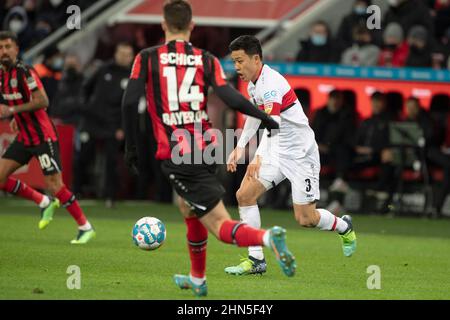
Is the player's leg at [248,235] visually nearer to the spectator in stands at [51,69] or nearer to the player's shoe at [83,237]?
the player's shoe at [83,237]

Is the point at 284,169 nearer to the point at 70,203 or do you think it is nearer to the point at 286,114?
the point at 286,114

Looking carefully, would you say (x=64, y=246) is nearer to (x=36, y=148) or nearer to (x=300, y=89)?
(x=36, y=148)

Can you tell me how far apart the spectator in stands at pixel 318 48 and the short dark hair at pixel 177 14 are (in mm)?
10970

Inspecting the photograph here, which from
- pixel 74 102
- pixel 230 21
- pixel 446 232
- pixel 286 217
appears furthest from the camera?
pixel 230 21

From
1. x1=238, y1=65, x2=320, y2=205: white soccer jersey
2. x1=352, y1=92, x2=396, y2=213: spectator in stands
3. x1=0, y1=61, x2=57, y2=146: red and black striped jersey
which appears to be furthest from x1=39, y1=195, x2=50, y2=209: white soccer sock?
x1=352, y1=92, x2=396, y2=213: spectator in stands

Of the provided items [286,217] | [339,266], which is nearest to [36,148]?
[339,266]

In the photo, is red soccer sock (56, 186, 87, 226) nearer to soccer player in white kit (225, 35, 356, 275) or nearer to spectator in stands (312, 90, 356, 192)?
soccer player in white kit (225, 35, 356, 275)

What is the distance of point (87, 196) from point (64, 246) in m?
7.48

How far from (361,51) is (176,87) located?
10.8 meters

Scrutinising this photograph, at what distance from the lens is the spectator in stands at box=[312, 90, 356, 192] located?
17625 mm

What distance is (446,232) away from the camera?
15250 mm

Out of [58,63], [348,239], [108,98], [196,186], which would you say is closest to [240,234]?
[196,186]

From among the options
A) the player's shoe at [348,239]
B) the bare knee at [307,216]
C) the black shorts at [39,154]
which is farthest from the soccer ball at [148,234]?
the black shorts at [39,154]

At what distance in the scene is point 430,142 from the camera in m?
17.2
